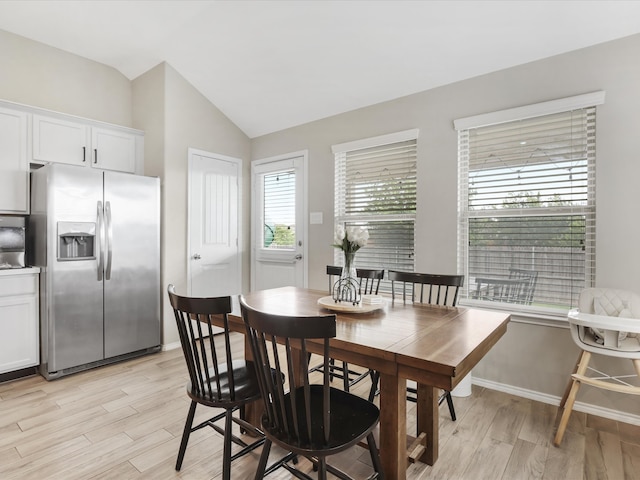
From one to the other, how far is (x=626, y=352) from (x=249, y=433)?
2.24 m

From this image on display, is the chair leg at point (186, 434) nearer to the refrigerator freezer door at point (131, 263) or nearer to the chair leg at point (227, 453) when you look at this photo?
the chair leg at point (227, 453)

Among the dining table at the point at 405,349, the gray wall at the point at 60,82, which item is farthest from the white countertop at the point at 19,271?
the dining table at the point at 405,349

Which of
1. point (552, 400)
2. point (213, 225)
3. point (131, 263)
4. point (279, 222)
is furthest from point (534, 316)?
point (131, 263)

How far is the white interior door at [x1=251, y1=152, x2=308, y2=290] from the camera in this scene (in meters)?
4.20

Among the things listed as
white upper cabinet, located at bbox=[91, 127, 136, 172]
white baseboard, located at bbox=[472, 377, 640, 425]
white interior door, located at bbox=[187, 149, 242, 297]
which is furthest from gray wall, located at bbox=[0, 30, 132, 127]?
white baseboard, located at bbox=[472, 377, 640, 425]

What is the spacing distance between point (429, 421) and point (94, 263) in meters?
3.04

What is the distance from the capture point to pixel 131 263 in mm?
3412

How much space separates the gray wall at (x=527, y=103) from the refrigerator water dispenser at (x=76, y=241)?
2.62m

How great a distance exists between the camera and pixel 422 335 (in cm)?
156

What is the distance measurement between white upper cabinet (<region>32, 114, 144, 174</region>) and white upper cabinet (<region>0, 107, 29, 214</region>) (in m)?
0.09

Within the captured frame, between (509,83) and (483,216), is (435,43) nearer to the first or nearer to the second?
(509,83)

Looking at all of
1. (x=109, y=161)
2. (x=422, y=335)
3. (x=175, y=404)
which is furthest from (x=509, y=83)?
(x=109, y=161)

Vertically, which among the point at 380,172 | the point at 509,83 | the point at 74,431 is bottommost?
the point at 74,431

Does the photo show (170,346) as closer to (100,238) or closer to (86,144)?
(100,238)
